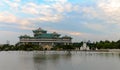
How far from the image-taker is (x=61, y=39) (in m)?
198

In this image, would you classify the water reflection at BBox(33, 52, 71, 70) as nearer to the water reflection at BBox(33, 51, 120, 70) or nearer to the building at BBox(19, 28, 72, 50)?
the water reflection at BBox(33, 51, 120, 70)

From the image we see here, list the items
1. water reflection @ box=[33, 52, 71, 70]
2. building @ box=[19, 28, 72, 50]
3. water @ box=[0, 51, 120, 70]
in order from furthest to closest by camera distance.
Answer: building @ box=[19, 28, 72, 50] → water reflection @ box=[33, 52, 71, 70] → water @ box=[0, 51, 120, 70]

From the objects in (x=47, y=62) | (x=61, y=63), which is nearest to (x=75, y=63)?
(x=61, y=63)

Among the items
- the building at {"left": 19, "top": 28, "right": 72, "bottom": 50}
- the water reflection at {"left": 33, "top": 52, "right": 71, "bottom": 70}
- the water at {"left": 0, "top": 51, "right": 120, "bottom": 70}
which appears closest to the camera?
the water at {"left": 0, "top": 51, "right": 120, "bottom": 70}

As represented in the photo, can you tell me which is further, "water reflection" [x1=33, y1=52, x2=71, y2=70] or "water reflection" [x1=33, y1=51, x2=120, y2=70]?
"water reflection" [x1=33, y1=52, x2=71, y2=70]

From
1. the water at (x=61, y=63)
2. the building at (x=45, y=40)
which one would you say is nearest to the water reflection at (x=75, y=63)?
the water at (x=61, y=63)

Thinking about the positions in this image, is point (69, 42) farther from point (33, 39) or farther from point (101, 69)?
point (101, 69)

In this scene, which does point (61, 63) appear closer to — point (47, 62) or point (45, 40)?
point (47, 62)

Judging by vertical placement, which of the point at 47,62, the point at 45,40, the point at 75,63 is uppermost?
the point at 45,40

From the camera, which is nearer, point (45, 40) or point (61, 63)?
point (61, 63)

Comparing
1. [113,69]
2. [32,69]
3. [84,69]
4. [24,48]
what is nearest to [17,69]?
[32,69]

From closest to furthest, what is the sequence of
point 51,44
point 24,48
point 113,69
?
1. point 113,69
2. point 24,48
3. point 51,44

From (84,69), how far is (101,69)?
1932mm

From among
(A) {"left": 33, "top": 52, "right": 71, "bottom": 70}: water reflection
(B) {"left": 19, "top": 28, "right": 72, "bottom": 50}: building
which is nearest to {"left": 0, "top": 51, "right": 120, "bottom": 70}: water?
(A) {"left": 33, "top": 52, "right": 71, "bottom": 70}: water reflection
